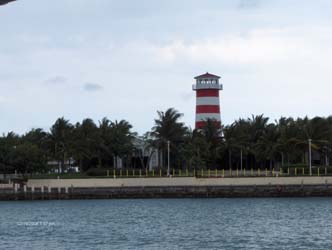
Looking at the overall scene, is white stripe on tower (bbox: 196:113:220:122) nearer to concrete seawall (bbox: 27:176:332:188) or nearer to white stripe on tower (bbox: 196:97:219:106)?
white stripe on tower (bbox: 196:97:219:106)

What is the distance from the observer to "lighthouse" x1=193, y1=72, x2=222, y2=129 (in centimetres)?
10438

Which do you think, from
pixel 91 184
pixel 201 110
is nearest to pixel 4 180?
pixel 91 184

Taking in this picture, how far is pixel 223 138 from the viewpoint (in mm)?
105812

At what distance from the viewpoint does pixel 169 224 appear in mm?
58438

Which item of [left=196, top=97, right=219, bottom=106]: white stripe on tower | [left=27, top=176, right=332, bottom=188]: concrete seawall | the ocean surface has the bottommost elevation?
the ocean surface

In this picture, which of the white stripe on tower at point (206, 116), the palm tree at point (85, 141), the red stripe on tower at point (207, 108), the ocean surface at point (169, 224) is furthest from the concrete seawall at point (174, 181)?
the red stripe on tower at point (207, 108)

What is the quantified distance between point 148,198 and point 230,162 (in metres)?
19.7

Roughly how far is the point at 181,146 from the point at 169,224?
45886mm

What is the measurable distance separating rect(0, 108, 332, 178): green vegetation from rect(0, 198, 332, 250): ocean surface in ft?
49.9

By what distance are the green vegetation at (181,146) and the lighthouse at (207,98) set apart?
1626mm

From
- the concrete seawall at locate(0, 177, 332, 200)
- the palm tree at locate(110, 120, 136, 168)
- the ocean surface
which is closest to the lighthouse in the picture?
the palm tree at locate(110, 120, 136, 168)

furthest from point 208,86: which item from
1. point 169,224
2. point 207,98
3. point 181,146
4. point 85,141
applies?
point 169,224

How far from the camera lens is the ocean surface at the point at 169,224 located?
4653 cm

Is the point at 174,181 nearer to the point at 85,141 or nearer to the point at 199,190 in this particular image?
the point at 199,190
